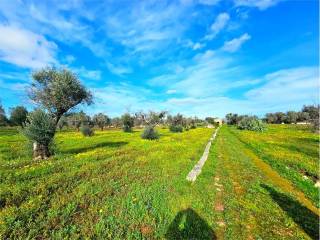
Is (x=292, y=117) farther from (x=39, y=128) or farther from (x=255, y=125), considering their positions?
(x=39, y=128)

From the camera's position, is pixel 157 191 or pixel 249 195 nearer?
pixel 157 191

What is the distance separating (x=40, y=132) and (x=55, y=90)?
228 inches

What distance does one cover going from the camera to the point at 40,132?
20.9m

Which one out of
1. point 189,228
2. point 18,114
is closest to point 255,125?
point 18,114

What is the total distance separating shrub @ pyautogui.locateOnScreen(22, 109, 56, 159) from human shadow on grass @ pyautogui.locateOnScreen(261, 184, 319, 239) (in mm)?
20733

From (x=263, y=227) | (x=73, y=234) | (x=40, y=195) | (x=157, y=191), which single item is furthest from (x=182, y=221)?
(x=40, y=195)

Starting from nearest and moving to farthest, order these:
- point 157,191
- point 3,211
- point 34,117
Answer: point 3,211 → point 157,191 → point 34,117

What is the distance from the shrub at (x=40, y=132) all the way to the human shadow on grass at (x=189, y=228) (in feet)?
56.7

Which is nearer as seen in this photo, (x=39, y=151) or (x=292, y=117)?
(x=39, y=151)

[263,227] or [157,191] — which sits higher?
[157,191]

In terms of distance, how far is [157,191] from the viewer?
11.8 m

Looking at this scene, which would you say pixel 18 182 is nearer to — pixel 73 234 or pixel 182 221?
pixel 73 234

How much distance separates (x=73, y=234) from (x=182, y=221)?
4396 millimetres

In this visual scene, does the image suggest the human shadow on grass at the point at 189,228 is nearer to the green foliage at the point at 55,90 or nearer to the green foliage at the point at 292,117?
the green foliage at the point at 55,90
